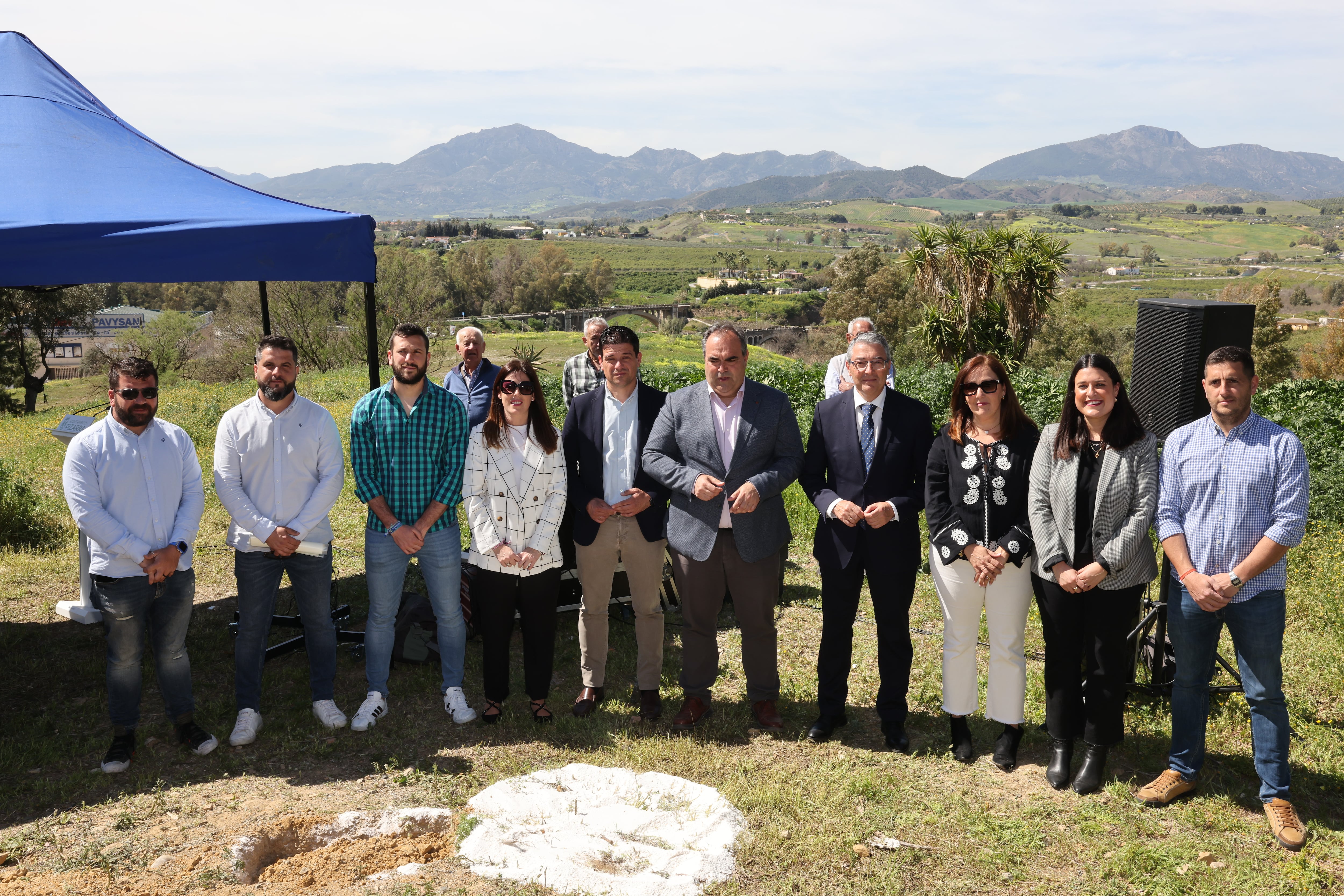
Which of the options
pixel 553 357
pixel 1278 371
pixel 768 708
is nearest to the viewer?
pixel 768 708

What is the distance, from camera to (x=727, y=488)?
4.45 m

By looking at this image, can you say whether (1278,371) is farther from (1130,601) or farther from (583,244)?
(583,244)

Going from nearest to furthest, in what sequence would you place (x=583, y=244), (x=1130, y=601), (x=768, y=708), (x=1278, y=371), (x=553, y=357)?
(x=1130, y=601) → (x=768, y=708) → (x=1278, y=371) → (x=553, y=357) → (x=583, y=244)

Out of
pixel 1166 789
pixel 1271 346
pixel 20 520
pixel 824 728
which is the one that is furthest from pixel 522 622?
pixel 1271 346

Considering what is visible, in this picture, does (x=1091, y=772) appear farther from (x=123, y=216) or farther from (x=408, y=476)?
(x=123, y=216)

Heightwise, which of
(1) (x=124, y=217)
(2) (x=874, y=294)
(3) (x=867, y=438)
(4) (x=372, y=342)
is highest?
(2) (x=874, y=294)

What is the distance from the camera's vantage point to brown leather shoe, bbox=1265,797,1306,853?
3.60 meters

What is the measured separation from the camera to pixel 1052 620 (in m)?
4.07

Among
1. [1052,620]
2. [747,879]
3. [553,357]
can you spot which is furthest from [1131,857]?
[553,357]

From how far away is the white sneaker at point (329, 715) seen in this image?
4.65 meters

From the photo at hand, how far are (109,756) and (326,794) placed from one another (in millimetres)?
1138

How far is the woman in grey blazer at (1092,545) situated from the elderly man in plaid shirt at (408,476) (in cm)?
285

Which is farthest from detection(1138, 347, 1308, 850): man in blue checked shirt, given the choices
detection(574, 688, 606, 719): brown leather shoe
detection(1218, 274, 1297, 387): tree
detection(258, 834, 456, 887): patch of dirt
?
detection(1218, 274, 1297, 387): tree

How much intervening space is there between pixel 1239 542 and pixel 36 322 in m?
40.6
